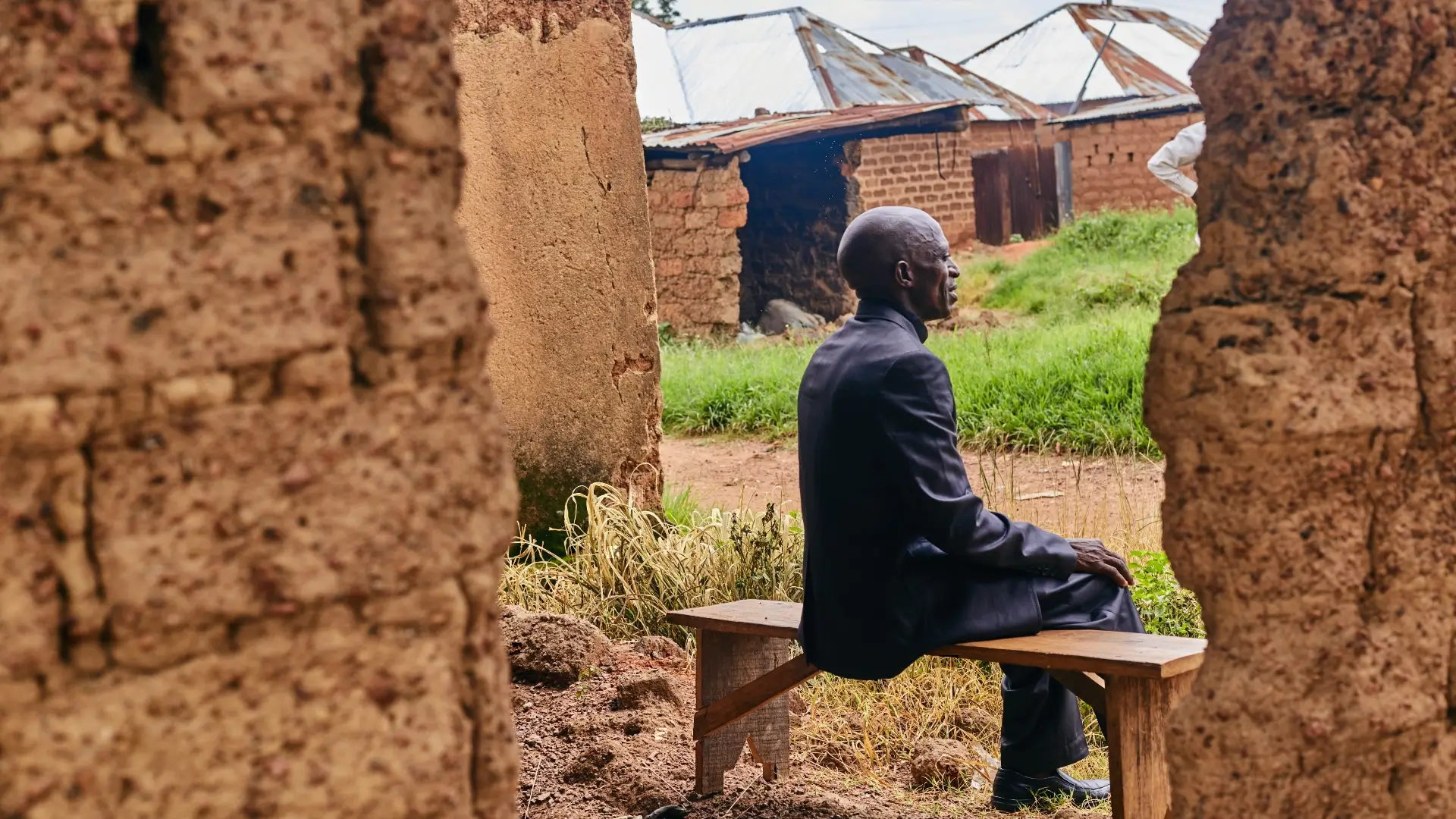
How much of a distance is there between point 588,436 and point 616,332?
42 cm

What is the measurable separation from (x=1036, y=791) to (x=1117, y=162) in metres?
16.9

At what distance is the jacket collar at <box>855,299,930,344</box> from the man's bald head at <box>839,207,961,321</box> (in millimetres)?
13

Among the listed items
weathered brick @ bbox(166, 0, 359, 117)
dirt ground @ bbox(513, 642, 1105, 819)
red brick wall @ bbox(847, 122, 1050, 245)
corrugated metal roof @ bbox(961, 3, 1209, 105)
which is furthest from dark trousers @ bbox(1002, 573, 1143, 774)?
corrugated metal roof @ bbox(961, 3, 1209, 105)

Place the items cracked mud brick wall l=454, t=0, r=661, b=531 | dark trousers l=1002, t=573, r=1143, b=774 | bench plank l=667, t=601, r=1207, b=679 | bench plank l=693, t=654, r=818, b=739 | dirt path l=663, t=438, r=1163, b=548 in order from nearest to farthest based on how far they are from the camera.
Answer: bench plank l=667, t=601, r=1207, b=679 → bench plank l=693, t=654, r=818, b=739 → dark trousers l=1002, t=573, r=1143, b=774 → cracked mud brick wall l=454, t=0, r=661, b=531 → dirt path l=663, t=438, r=1163, b=548

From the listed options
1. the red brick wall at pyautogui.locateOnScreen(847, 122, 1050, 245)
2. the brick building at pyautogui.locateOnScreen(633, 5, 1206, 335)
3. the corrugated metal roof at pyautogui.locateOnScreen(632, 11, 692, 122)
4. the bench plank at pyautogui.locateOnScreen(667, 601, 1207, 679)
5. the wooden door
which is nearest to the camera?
the bench plank at pyautogui.locateOnScreen(667, 601, 1207, 679)

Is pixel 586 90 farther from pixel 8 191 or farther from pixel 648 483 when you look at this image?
pixel 8 191

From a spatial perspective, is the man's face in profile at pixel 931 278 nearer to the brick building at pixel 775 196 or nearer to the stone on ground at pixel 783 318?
the brick building at pixel 775 196

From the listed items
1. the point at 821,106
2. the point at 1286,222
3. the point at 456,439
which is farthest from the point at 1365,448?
the point at 821,106

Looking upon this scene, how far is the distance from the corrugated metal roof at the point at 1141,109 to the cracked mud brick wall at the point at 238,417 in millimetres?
17914

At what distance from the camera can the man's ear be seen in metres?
3.55

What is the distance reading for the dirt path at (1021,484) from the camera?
6090 millimetres

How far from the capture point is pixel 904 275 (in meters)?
3.56

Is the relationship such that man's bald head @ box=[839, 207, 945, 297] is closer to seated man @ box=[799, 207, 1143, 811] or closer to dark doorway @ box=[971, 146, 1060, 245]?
seated man @ box=[799, 207, 1143, 811]

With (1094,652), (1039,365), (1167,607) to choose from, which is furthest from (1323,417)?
(1039,365)
